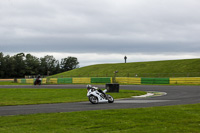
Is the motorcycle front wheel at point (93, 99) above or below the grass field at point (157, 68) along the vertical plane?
below

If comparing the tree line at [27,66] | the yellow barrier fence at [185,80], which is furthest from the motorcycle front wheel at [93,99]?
the tree line at [27,66]

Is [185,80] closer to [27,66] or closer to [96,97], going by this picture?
[96,97]

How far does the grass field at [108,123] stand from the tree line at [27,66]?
11765 cm

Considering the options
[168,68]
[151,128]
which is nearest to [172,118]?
[151,128]

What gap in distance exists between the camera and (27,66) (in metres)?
135

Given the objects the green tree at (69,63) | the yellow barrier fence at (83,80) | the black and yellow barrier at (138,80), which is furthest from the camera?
the green tree at (69,63)

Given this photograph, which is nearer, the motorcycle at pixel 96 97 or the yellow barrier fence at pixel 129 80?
the motorcycle at pixel 96 97

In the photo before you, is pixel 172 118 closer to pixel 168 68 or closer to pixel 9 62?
pixel 168 68

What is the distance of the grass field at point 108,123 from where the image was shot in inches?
324

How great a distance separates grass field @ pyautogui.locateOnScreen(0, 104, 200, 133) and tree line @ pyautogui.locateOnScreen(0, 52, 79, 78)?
386 feet

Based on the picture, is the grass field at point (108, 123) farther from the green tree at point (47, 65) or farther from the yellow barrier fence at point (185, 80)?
the green tree at point (47, 65)

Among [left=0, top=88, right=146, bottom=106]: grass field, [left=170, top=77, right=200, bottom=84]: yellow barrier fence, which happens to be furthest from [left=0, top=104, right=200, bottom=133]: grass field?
[left=170, top=77, right=200, bottom=84]: yellow barrier fence

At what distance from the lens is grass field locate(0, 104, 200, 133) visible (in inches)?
324

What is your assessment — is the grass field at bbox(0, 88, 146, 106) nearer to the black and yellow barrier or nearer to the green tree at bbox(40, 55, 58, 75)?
the black and yellow barrier
